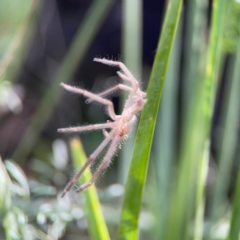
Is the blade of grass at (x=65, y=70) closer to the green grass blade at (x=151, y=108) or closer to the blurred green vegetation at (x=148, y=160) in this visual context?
the blurred green vegetation at (x=148, y=160)

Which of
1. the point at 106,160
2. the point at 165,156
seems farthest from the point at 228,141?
the point at 106,160

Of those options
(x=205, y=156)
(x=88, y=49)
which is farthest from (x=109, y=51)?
(x=205, y=156)

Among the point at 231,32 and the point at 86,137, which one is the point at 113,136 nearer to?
the point at 231,32

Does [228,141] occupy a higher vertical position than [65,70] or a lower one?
lower

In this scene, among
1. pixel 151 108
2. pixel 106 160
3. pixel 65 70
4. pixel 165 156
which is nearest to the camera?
pixel 151 108

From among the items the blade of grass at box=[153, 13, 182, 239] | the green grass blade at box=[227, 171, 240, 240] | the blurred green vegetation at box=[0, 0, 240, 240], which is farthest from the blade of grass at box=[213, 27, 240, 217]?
Result: the green grass blade at box=[227, 171, 240, 240]

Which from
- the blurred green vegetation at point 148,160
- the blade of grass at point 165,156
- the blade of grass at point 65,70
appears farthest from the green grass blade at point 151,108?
the blade of grass at point 65,70

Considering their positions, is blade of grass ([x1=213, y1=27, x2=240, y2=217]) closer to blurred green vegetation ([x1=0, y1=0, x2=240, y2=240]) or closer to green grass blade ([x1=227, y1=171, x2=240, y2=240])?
blurred green vegetation ([x1=0, y1=0, x2=240, y2=240])

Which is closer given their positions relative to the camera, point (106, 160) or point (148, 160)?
point (148, 160)

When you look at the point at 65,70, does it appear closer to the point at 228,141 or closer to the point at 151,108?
the point at 228,141
